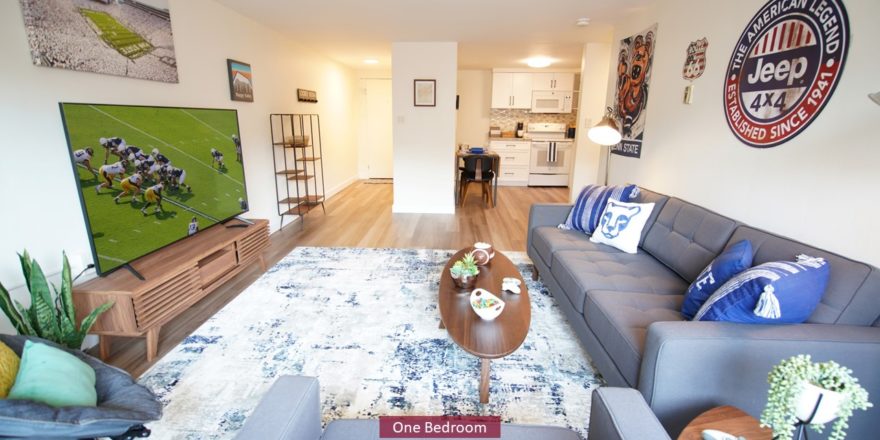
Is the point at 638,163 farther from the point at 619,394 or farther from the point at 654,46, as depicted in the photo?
the point at 619,394

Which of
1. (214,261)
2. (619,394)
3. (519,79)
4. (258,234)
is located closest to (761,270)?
(619,394)

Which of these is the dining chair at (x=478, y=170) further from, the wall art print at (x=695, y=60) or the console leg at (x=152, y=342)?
the console leg at (x=152, y=342)

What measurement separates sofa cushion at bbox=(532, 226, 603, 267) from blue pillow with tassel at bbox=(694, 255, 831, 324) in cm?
125

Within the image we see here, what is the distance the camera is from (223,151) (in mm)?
3092

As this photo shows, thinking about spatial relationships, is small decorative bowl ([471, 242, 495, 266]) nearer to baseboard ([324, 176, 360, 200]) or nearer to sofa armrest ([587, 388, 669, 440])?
sofa armrest ([587, 388, 669, 440])

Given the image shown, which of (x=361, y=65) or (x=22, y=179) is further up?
(x=361, y=65)

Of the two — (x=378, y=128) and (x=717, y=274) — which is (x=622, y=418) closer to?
(x=717, y=274)

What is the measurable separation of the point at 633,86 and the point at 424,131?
2.71m

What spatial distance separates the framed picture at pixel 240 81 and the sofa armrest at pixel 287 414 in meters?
3.36

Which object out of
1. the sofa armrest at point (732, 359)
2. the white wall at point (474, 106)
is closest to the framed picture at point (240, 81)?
the sofa armrest at point (732, 359)

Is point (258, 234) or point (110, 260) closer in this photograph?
point (110, 260)

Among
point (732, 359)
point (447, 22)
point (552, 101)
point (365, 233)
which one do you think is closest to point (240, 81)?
point (365, 233)

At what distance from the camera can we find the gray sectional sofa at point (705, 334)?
129 cm

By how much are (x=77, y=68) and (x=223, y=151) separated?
1.04 m
